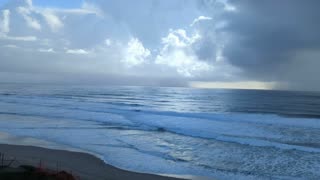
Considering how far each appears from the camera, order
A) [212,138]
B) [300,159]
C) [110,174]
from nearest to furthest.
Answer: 1. [110,174]
2. [300,159]
3. [212,138]

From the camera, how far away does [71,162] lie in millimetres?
15875

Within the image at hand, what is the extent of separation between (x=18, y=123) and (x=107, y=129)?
668 cm

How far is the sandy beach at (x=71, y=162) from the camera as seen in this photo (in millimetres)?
13875

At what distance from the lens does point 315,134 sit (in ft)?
94.4

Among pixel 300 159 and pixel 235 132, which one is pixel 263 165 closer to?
pixel 300 159

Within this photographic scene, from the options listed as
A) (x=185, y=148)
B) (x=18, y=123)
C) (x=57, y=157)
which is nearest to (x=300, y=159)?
(x=185, y=148)

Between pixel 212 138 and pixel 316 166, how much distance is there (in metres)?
8.63

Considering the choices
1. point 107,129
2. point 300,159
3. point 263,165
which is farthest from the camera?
point 107,129

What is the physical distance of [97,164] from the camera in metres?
15.7

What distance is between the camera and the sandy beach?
45.5 feet

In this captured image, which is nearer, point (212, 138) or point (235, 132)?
point (212, 138)

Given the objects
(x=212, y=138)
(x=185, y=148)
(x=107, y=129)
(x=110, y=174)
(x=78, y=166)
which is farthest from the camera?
(x=107, y=129)

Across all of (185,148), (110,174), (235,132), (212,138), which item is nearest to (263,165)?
(185,148)

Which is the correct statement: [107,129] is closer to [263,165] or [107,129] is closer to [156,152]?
[156,152]
